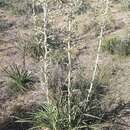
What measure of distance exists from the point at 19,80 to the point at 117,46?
323cm

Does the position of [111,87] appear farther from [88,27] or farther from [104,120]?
[88,27]

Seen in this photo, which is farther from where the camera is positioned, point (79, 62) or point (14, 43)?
point (14, 43)

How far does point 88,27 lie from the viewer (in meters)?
12.1

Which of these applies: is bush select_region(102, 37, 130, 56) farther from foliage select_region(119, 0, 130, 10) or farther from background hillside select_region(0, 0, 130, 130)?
foliage select_region(119, 0, 130, 10)

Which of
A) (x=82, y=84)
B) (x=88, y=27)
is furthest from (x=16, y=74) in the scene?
(x=88, y=27)

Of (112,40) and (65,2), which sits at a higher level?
(65,2)

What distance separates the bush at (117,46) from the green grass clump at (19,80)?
8.89ft

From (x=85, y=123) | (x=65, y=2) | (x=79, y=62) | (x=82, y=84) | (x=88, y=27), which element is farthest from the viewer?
(x=88, y=27)

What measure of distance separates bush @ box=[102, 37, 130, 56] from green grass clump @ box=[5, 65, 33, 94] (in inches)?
107

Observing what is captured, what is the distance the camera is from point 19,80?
8211 mm

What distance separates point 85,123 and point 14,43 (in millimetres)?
5125

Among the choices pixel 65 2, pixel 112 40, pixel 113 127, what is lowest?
pixel 113 127

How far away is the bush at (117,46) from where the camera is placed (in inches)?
396

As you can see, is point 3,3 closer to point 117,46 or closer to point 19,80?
point 117,46
